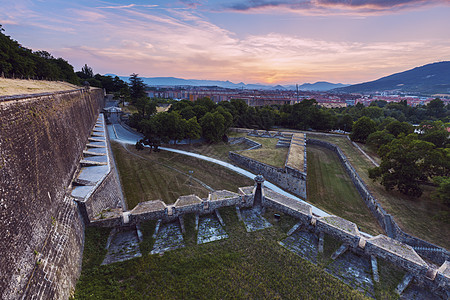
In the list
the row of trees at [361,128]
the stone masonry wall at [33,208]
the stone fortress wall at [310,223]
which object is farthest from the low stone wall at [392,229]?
the stone masonry wall at [33,208]

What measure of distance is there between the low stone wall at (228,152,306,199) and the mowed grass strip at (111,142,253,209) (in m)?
3.05

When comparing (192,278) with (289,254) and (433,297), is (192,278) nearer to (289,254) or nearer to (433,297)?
(289,254)

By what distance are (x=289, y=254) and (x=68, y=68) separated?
220ft

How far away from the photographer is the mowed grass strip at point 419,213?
14.7 metres

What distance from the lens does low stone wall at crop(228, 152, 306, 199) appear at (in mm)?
22297

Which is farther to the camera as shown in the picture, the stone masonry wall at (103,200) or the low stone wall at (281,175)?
the low stone wall at (281,175)

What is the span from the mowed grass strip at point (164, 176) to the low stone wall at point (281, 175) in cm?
305

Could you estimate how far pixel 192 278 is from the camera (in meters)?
9.39

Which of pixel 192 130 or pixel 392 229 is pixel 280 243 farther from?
pixel 192 130

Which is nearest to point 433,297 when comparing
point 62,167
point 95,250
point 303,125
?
point 95,250

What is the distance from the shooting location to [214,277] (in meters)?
9.56

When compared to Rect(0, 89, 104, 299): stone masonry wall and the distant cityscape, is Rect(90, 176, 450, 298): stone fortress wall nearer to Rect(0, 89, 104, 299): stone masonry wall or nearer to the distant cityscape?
Rect(0, 89, 104, 299): stone masonry wall

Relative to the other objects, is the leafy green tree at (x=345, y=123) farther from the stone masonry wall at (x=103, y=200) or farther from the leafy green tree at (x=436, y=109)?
the stone masonry wall at (x=103, y=200)

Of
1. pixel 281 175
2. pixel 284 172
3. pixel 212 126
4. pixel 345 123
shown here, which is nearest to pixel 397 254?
pixel 284 172
